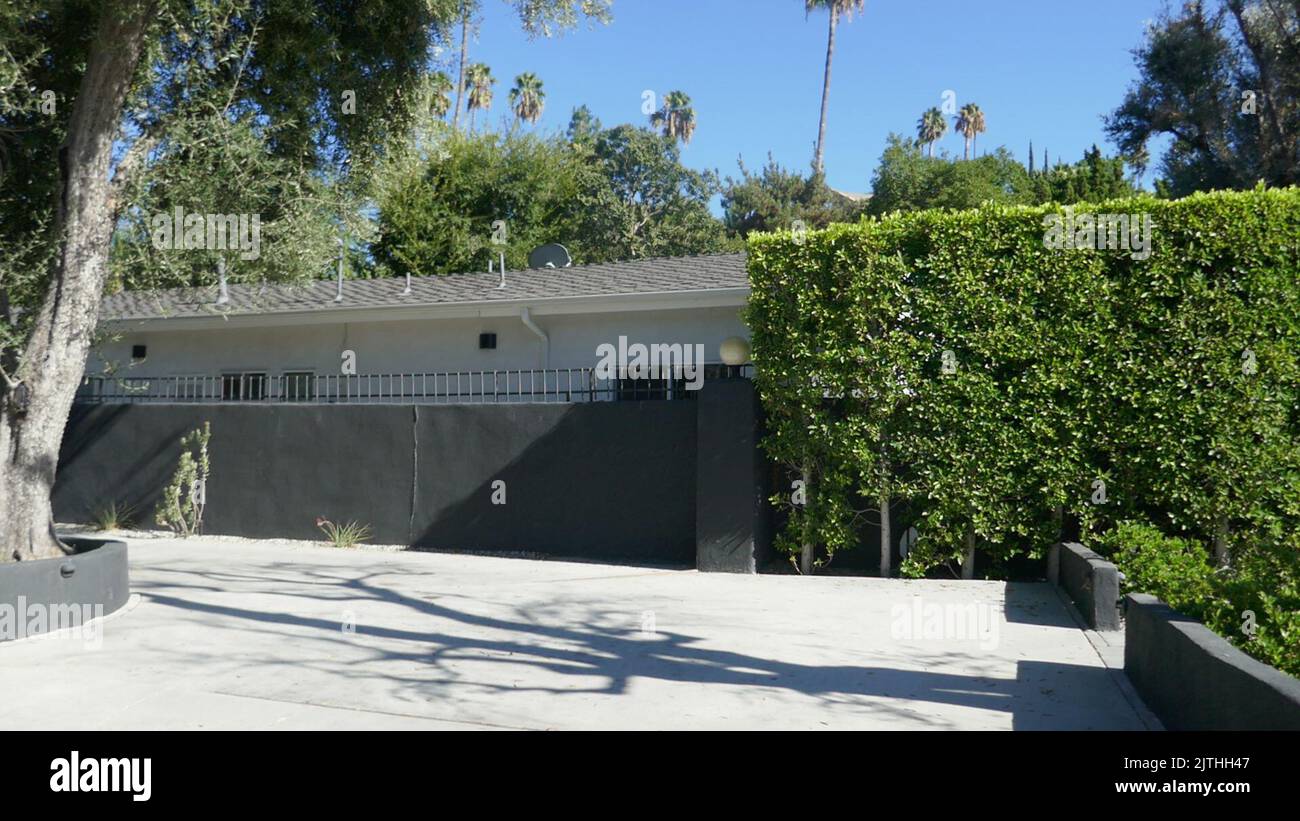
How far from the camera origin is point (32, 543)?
8.41 meters

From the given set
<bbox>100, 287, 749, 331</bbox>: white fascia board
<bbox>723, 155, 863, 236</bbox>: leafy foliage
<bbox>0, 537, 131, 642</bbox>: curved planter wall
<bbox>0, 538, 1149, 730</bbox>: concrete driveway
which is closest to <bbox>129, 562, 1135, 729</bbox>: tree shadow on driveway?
<bbox>0, 538, 1149, 730</bbox>: concrete driveway

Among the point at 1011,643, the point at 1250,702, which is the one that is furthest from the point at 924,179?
the point at 1250,702

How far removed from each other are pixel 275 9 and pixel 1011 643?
27.3ft

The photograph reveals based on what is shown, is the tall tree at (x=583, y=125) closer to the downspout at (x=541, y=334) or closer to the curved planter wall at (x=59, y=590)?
the downspout at (x=541, y=334)

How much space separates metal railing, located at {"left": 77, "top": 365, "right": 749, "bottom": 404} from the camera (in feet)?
43.8

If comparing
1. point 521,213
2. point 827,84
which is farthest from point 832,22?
point 521,213

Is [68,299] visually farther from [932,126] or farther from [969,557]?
[932,126]

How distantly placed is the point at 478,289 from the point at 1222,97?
17444mm

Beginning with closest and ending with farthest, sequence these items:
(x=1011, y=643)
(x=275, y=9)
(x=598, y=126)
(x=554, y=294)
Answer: (x=1011, y=643) → (x=275, y=9) → (x=554, y=294) → (x=598, y=126)

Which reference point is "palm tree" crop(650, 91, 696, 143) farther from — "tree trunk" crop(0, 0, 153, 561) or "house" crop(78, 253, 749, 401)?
"tree trunk" crop(0, 0, 153, 561)

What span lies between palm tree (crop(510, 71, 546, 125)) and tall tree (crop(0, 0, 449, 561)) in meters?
41.9

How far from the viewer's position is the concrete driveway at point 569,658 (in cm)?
539

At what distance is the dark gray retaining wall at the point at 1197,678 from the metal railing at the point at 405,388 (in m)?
6.93
